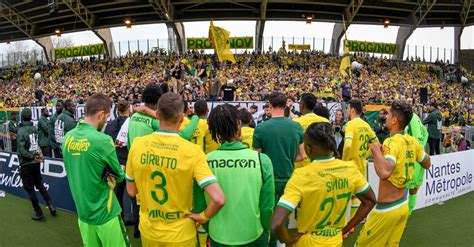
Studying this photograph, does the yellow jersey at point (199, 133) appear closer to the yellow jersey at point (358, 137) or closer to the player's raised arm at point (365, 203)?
the yellow jersey at point (358, 137)

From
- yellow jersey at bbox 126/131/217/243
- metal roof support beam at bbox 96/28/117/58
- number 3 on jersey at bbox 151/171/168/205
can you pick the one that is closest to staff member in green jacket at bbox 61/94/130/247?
yellow jersey at bbox 126/131/217/243

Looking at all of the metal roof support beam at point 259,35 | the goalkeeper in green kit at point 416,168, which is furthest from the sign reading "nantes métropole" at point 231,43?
the goalkeeper in green kit at point 416,168

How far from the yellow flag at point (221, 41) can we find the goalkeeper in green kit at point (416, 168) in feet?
47.4

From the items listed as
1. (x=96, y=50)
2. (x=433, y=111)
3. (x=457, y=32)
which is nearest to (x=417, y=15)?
(x=457, y=32)

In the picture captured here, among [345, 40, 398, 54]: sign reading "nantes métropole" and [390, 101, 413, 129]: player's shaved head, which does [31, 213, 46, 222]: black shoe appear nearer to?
[390, 101, 413, 129]: player's shaved head

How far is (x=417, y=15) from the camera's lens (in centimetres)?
3456

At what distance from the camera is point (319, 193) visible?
8.10 feet

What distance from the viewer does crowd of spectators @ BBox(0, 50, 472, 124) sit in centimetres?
2647

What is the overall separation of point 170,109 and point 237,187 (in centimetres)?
76

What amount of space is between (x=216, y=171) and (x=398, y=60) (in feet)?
130

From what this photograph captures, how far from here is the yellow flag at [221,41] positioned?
65.3 feet

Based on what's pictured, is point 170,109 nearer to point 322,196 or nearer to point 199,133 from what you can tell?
point 322,196

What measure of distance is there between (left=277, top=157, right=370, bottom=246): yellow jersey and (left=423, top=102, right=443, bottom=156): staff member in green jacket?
10.2 meters

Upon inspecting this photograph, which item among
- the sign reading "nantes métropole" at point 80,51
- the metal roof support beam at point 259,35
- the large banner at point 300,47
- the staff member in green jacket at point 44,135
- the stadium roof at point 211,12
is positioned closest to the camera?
the staff member in green jacket at point 44,135
